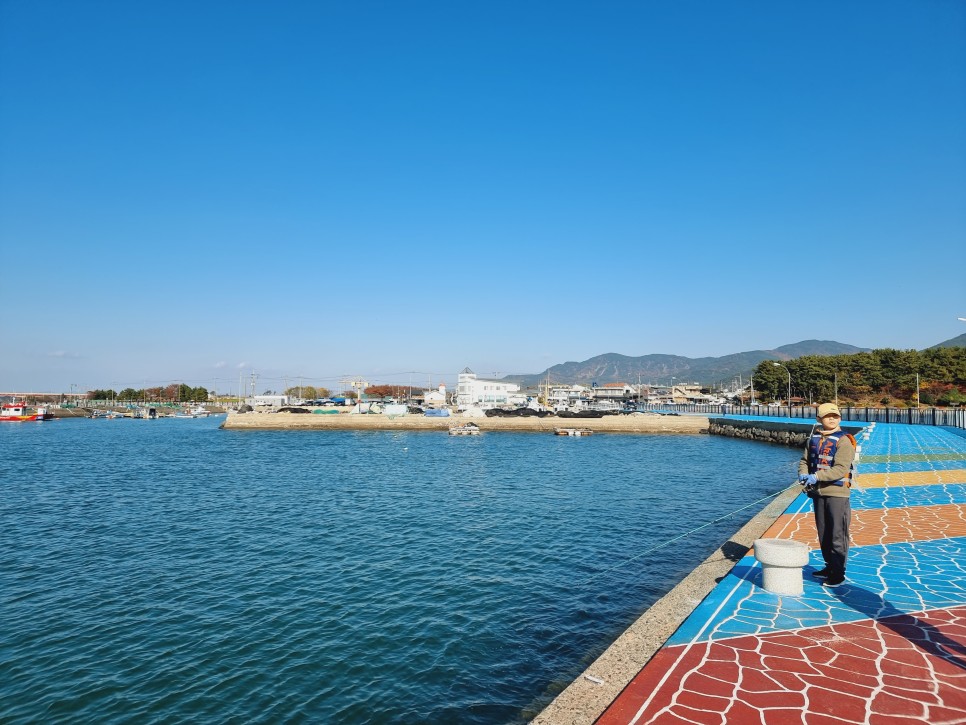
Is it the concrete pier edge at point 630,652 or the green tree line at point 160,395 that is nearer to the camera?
the concrete pier edge at point 630,652

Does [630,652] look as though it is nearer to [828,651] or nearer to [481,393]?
[828,651]

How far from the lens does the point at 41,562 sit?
14.5 metres

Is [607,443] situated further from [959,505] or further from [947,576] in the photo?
[947,576]

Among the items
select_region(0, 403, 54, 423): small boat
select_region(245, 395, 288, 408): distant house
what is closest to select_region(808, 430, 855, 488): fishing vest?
select_region(245, 395, 288, 408): distant house

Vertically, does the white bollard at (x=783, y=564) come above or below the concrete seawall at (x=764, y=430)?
above

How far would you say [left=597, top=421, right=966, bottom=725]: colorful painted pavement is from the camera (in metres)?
4.25

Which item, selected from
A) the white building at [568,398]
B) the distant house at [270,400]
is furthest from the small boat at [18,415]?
the white building at [568,398]

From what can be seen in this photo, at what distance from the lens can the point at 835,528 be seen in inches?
264

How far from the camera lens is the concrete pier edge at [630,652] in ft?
15.0

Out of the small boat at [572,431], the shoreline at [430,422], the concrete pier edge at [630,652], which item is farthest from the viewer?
the shoreline at [430,422]

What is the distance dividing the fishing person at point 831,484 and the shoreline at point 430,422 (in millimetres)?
64048

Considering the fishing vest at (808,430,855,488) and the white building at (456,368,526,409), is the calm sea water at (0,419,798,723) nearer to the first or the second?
the fishing vest at (808,430,855,488)

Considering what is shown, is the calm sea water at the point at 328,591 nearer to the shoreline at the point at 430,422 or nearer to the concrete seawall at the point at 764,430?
the concrete seawall at the point at 764,430

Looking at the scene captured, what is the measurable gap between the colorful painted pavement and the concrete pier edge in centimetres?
14
